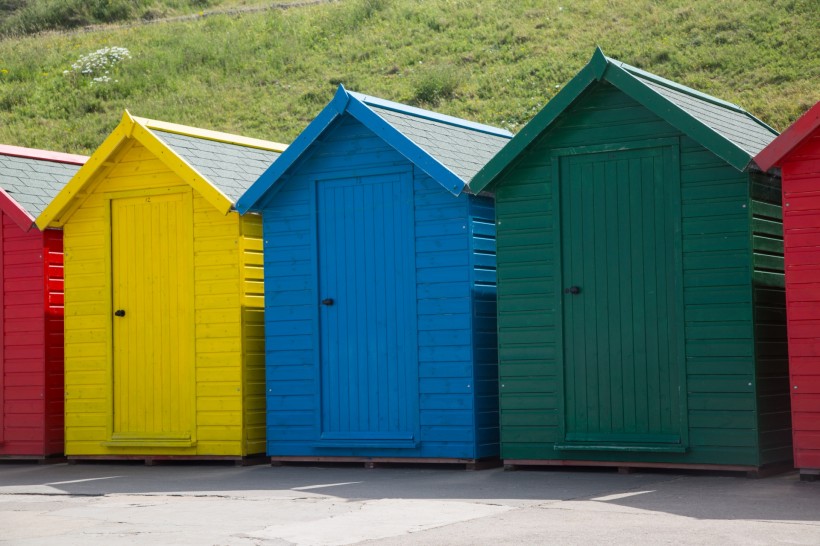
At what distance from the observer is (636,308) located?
977cm

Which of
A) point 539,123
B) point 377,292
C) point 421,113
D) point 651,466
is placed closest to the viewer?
point 651,466

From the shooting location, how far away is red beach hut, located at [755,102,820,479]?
8.68 meters

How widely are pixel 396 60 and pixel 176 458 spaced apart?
26.4 metres

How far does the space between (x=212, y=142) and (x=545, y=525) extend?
6954mm

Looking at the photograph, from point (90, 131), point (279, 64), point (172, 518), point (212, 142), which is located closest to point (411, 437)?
point (172, 518)

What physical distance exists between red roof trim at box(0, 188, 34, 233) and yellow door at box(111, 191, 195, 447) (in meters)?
0.89

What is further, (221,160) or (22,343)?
(22,343)

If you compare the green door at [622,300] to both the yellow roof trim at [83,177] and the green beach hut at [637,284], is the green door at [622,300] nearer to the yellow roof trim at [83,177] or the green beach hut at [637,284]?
the green beach hut at [637,284]

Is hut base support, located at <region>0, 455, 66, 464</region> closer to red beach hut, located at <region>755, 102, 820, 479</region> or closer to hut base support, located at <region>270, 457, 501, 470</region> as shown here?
hut base support, located at <region>270, 457, 501, 470</region>

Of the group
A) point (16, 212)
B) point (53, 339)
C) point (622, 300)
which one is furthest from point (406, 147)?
point (53, 339)

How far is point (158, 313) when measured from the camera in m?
11.9

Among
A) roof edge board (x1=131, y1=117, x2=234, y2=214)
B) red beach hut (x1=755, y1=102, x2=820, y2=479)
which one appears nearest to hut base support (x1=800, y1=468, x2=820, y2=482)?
red beach hut (x1=755, y1=102, x2=820, y2=479)

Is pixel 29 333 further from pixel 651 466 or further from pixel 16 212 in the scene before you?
pixel 651 466

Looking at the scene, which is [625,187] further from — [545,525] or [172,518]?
[172,518]
